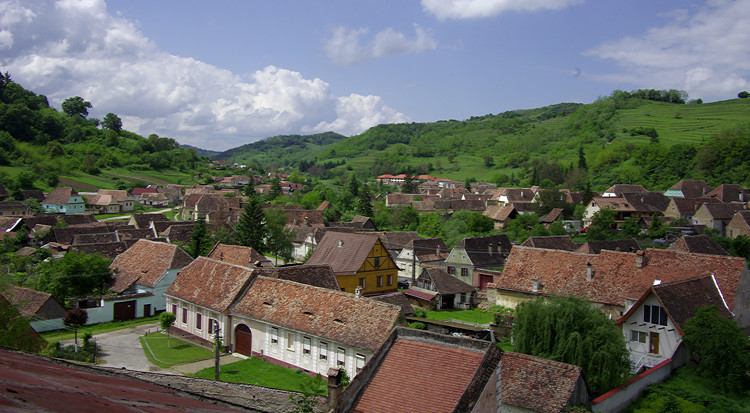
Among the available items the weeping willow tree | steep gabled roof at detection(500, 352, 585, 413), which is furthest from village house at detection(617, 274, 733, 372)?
steep gabled roof at detection(500, 352, 585, 413)

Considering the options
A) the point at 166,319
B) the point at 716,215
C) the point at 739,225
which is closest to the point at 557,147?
the point at 716,215

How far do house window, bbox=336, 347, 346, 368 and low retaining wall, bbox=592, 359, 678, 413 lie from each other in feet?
35.3

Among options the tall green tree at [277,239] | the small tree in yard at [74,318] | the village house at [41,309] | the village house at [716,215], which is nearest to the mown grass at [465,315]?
the tall green tree at [277,239]

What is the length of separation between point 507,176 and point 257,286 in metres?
133

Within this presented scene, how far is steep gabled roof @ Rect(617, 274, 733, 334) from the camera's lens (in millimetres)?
26078

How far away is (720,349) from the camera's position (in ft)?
76.1

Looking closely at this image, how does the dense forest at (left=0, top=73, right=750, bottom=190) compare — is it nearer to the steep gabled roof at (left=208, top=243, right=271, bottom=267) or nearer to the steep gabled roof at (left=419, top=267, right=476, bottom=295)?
the steep gabled roof at (left=419, top=267, right=476, bottom=295)

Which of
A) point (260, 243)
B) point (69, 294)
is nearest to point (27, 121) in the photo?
point (260, 243)

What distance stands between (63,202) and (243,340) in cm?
8163

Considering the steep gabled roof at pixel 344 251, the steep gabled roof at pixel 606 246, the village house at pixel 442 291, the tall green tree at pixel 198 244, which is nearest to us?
the steep gabled roof at pixel 344 251

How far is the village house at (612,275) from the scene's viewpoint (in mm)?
30281

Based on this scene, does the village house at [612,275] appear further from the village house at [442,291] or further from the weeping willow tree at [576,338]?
the village house at [442,291]

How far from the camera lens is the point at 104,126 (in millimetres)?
172750

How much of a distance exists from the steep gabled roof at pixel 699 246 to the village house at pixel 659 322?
21.4 meters
